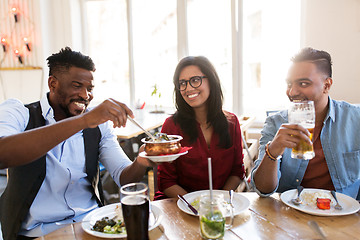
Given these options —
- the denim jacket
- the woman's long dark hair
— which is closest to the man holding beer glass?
the denim jacket

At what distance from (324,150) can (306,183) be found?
0.22 metres

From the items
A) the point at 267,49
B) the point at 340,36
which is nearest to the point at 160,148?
the point at 340,36

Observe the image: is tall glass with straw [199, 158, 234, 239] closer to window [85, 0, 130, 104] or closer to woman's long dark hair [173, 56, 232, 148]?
woman's long dark hair [173, 56, 232, 148]

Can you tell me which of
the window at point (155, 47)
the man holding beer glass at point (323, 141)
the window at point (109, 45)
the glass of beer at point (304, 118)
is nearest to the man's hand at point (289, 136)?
the glass of beer at point (304, 118)

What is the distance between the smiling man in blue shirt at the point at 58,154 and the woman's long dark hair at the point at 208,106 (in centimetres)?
50

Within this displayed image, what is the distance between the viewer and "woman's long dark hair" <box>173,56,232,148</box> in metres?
1.99

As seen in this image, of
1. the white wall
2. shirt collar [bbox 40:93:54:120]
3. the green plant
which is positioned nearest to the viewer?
shirt collar [bbox 40:93:54:120]

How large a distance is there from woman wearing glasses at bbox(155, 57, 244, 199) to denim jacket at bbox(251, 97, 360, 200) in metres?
0.29

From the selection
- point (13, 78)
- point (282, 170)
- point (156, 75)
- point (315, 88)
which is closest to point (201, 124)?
point (282, 170)

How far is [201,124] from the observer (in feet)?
6.76

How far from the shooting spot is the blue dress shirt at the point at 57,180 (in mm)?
1492

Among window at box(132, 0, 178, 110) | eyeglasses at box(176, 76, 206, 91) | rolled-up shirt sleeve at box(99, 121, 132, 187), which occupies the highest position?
window at box(132, 0, 178, 110)

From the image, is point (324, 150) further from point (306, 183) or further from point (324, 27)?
point (324, 27)

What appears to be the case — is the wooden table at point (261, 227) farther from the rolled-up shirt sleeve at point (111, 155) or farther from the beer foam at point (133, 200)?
the rolled-up shirt sleeve at point (111, 155)
